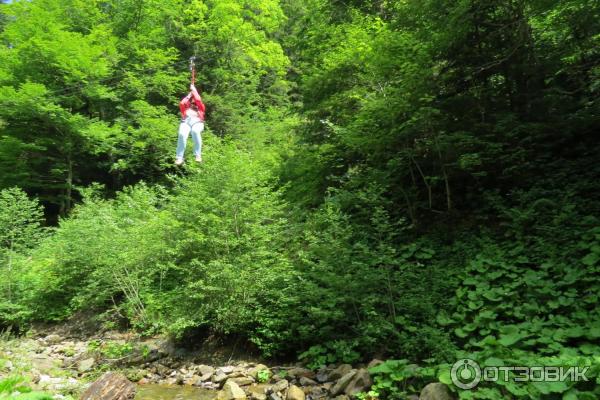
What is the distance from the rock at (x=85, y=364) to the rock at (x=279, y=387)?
3.47m

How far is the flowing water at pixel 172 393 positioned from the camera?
5039 mm

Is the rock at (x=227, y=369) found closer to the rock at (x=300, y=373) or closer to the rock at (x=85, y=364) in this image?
the rock at (x=300, y=373)

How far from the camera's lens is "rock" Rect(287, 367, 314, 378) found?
4.95m

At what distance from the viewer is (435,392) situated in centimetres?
355

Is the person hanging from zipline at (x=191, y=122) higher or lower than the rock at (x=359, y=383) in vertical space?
higher

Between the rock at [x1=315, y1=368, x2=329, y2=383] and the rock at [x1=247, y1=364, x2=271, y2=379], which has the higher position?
the rock at [x1=315, y1=368, x2=329, y2=383]

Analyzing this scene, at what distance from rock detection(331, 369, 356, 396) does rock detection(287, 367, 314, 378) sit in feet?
1.80

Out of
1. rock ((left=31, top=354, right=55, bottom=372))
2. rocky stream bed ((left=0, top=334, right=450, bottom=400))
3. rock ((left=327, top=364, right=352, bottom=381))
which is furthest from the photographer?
rock ((left=31, top=354, right=55, bottom=372))

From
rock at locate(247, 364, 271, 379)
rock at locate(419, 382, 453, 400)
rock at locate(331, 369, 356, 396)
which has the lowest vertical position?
rock at locate(247, 364, 271, 379)

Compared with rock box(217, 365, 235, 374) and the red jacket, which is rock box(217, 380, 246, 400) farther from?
the red jacket

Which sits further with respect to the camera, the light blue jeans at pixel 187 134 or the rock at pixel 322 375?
the light blue jeans at pixel 187 134

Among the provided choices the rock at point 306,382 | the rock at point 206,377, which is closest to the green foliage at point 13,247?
the rock at point 206,377

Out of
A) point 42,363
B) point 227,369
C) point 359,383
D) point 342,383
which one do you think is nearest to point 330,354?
point 342,383

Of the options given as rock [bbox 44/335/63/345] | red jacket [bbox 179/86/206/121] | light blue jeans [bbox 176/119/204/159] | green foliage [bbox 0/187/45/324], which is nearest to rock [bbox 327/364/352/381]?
light blue jeans [bbox 176/119/204/159]
